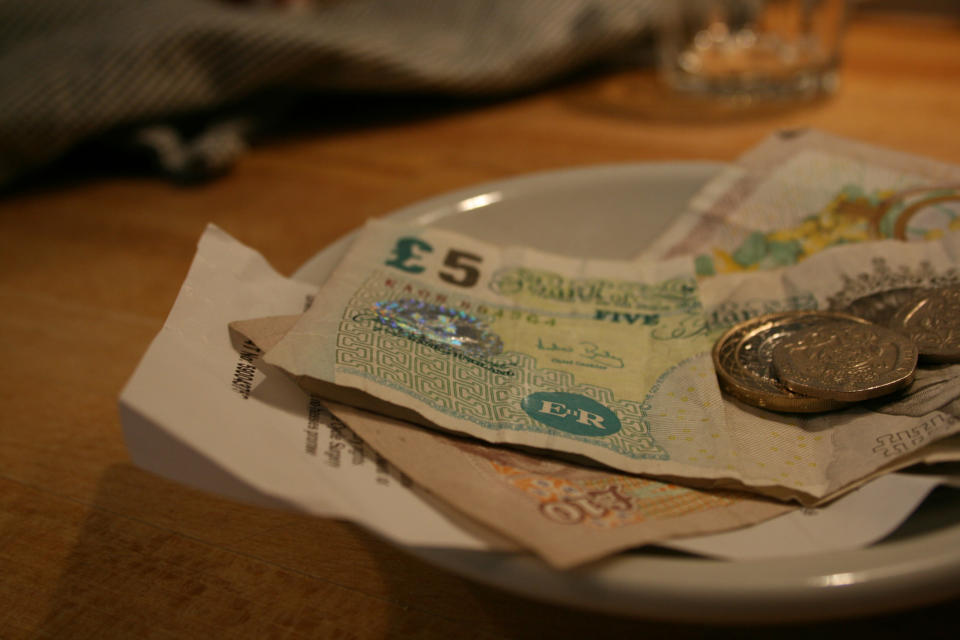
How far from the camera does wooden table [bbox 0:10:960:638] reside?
0.27 m

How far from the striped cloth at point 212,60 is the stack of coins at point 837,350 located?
0.48 m

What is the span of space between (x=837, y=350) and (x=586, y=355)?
106 mm

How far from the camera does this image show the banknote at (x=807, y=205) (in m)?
0.41

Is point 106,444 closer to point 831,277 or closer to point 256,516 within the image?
point 256,516

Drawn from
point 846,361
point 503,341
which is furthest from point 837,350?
point 503,341

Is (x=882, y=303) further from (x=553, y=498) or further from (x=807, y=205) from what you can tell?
(x=553, y=498)

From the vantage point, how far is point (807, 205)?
17.4 inches

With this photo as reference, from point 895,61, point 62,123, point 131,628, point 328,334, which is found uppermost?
point 895,61

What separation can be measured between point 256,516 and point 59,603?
77 mm

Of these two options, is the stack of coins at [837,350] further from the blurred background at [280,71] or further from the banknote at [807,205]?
the blurred background at [280,71]

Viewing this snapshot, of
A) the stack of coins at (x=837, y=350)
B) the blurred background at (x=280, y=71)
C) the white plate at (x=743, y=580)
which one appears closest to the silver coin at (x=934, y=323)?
the stack of coins at (x=837, y=350)

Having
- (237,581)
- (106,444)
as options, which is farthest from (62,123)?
(237,581)

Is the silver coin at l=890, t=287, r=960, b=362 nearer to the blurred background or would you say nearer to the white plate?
the white plate

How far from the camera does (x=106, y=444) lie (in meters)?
0.37
